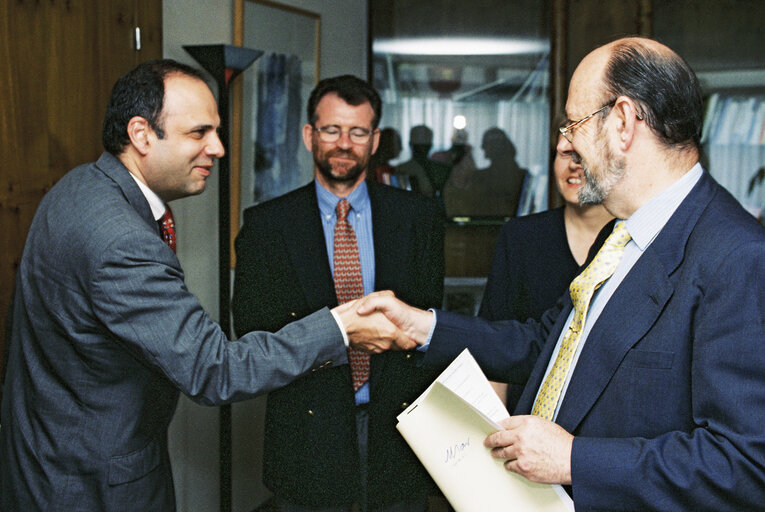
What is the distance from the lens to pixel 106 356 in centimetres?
164

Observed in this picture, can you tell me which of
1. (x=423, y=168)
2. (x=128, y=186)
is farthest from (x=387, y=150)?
(x=128, y=186)

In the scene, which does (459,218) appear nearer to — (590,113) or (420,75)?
(420,75)

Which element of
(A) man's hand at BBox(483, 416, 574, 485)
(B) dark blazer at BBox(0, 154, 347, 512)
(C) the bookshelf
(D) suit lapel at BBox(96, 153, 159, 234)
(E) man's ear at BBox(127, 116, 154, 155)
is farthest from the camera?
(C) the bookshelf

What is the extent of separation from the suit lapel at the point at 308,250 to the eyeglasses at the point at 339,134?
0.25 meters

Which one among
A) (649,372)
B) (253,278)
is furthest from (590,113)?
(253,278)

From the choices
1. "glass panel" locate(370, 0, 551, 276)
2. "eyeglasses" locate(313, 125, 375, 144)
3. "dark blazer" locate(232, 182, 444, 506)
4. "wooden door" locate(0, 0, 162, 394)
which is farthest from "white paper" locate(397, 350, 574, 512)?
"glass panel" locate(370, 0, 551, 276)

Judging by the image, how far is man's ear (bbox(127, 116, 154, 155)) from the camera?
1.86 metres

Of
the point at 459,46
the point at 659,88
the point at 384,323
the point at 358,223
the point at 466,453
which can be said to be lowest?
the point at 466,453

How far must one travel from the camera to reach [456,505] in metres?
1.47

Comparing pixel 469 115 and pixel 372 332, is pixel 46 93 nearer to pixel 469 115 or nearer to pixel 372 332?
pixel 372 332

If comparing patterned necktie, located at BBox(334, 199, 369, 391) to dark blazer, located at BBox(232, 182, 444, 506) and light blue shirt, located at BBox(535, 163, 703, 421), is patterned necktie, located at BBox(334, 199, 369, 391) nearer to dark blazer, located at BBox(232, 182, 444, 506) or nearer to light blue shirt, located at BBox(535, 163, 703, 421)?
dark blazer, located at BBox(232, 182, 444, 506)

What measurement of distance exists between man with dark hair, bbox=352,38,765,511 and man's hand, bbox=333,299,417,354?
579mm
